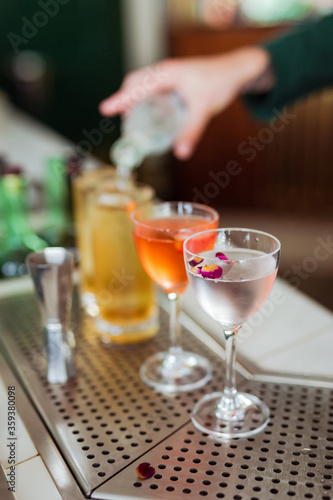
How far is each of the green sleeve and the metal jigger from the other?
42.6 inches

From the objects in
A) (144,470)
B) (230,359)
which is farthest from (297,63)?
(144,470)

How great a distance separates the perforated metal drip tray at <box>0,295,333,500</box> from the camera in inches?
30.6

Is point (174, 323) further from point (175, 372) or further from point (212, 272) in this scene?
point (212, 272)

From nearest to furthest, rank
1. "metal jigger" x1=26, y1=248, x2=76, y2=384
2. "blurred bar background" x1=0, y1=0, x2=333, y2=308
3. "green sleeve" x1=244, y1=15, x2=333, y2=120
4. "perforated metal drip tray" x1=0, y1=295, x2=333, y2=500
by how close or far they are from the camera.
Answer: "perforated metal drip tray" x1=0, y1=295, x2=333, y2=500 → "metal jigger" x1=26, y1=248, x2=76, y2=384 → "green sleeve" x1=244, y1=15, x2=333, y2=120 → "blurred bar background" x1=0, y1=0, x2=333, y2=308

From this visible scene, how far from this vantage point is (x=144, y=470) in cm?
80

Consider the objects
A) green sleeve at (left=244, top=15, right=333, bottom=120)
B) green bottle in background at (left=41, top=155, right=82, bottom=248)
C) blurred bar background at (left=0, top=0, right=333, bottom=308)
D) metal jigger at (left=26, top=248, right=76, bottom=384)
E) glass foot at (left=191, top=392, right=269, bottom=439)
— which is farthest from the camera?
blurred bar background at (left=0, top=0, right=333, bottom=308)

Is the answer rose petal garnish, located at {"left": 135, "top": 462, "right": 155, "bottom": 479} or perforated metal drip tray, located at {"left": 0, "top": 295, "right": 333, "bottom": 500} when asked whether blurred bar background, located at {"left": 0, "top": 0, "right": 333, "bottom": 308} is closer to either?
perforated metal drip tray, located at {"left": 0, "top": 295, "right": 333, "bottom": 500}

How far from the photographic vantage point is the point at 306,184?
4.72 m

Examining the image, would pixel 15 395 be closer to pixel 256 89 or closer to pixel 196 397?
pixel 196 397

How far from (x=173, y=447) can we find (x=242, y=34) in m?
4.11

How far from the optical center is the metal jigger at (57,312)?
1016 mm

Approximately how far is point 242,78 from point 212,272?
3.55 ft

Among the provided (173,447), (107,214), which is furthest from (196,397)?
(107,214)

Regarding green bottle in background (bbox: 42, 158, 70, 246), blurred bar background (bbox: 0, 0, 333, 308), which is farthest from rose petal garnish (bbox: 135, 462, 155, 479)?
blurred bar background (bbox: 0, 0, 333, 308)
